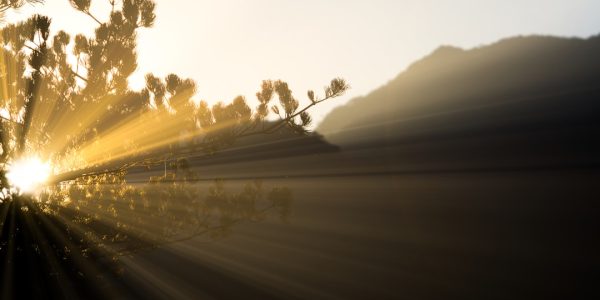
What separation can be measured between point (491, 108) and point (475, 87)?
11.6m

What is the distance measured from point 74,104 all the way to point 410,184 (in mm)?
16262

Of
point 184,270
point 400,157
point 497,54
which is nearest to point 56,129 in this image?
point 184,270

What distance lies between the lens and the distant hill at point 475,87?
97.7 feet

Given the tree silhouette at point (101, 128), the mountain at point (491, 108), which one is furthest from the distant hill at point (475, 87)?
the tree silhouette at point (101, 128)

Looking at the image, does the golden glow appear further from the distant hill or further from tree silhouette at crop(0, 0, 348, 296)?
the distant hill

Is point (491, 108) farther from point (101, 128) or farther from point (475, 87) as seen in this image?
point (101, 128)

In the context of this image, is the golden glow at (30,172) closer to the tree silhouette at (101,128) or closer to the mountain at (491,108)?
the tree silhouette at (101,128)

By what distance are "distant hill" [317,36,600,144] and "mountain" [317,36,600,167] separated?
0.09 m

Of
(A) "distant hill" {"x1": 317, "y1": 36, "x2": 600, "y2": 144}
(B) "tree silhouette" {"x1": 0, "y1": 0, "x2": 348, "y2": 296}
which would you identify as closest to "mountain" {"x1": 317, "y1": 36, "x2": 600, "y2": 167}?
(A) "distant hill" {"x1": 317, "y1": 36, "x2": 600, "y2": 144}

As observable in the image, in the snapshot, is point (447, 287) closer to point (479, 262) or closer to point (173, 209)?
point (479, 262)

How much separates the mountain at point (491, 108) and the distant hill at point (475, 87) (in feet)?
0.30

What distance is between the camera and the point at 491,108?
32.2 m

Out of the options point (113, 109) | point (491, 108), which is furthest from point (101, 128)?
point (491, 108)

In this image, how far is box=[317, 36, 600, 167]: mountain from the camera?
72.4 feet
